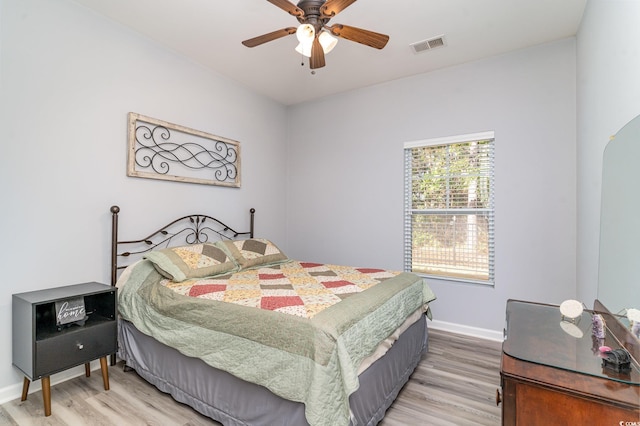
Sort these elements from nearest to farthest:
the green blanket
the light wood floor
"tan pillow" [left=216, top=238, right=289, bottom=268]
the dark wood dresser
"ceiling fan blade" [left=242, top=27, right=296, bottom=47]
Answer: the dark wood dresser
the green blanket
the light wood floor
"ceiling fan blade" [left=242, top=27, right=296, bottom=47]
"tan pillow" [left=216, top=238, right=289, bottom=268]

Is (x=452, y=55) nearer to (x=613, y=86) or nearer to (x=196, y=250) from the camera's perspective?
(x=613, y=86)

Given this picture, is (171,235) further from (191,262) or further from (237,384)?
(237,384)

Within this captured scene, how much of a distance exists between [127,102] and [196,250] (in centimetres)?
145

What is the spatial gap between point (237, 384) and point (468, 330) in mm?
2607

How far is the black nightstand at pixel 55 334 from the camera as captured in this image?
1980 mm

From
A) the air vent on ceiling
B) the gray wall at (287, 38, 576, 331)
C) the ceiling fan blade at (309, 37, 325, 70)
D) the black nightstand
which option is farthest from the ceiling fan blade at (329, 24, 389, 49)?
the black nightstand

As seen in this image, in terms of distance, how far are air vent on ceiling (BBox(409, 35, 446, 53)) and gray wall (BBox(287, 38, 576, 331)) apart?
1.79ft

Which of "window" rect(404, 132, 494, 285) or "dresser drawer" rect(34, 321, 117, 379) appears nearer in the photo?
"dresser drawer" rect(34, 321, 117, 379)

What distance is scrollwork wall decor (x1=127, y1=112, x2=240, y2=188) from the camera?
2.89 meters

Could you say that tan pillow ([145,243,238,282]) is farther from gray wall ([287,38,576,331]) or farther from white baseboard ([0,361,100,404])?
gray wall ([287,38,576,331])

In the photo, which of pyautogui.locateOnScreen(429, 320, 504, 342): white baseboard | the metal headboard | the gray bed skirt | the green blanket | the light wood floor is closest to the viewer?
the green blanket

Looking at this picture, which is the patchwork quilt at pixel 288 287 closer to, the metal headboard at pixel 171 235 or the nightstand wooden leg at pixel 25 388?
the metal headboard at pixel 171 235

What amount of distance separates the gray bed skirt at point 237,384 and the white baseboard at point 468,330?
1086 millimetres

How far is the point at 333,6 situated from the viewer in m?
1.90
